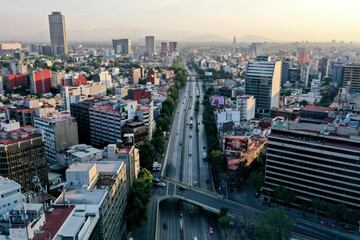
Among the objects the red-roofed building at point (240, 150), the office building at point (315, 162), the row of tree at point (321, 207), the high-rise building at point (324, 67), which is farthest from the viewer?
the high-rise building at point (324, 67)

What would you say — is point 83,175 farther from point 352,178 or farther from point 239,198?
point 352,178

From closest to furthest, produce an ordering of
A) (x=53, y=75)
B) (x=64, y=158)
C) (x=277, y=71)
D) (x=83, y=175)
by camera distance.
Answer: (x=83, y=175) < (x=64, y=158) < (x=277, y=71) < (x=53, y=75)

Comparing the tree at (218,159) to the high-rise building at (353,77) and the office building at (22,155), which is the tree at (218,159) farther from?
the high-rise building at (353,77)

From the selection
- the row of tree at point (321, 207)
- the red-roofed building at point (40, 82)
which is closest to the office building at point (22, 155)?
the row of tree at point (321, 207)

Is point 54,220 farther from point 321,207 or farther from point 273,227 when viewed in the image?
point 321,207

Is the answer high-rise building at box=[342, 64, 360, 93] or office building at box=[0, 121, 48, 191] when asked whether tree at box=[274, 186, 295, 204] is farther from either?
high-rise building at box=[342, 64, 360, 93]

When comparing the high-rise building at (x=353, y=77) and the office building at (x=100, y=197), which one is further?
the high-rise building at (x=353, y=77)

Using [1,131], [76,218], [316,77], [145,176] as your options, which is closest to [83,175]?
[76,218]

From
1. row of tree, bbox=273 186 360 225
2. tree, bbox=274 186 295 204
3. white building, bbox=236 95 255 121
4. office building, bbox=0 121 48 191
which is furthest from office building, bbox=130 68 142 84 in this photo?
row of tree, bbox=273 186 360 225
